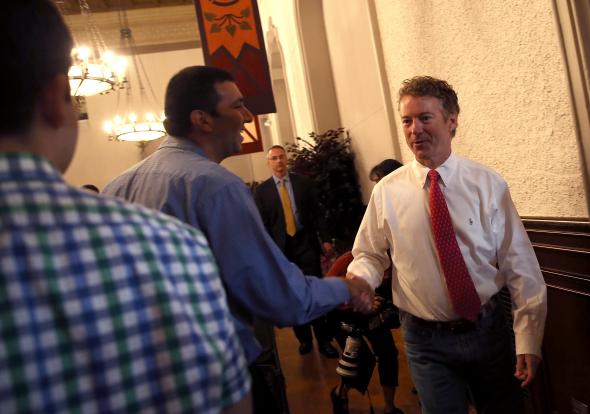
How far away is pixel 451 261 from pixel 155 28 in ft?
41.6

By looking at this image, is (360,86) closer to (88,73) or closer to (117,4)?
(88,73)

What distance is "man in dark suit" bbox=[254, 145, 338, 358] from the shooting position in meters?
4.61

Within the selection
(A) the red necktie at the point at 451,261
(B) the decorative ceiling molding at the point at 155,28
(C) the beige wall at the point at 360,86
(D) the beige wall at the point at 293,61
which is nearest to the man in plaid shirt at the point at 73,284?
(A) the red necktie at the point at 451,261

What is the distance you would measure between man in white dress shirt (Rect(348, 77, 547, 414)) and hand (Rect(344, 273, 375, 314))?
134mm

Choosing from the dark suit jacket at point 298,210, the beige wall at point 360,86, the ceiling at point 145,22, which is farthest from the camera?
the ceiling at point 145,22

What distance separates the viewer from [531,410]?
7.97 feet

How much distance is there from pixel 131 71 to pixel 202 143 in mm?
12461

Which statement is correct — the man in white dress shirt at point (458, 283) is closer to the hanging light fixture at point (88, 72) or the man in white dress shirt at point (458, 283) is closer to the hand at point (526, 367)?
the hand at point (526, 367)

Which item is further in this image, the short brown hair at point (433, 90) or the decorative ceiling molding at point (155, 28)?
the decorative ceiling molding at point (155, 28)

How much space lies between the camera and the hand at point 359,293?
1564 mm

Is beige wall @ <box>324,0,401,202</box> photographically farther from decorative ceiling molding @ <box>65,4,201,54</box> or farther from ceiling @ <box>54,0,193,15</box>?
decorative ceiling molding @ <box>65,4,201,54</box>

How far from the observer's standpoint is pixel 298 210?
15.4ft

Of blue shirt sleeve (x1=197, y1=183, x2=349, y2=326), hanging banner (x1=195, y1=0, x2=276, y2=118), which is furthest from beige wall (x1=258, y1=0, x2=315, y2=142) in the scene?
→ blue shirt sleeve (x1=197, y1=183, x2=349, y2=326)

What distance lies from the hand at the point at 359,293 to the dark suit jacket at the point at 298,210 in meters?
2.69
